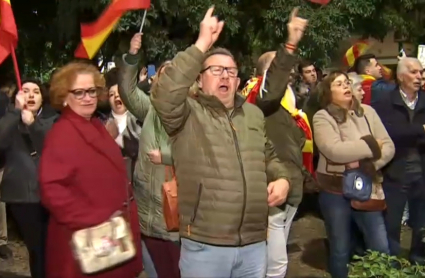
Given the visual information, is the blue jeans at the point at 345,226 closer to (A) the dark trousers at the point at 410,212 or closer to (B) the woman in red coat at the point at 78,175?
(A) the dark trousers at the point at 410,212

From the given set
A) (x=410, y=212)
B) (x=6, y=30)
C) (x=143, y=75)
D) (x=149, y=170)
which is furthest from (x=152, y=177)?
(x=143, y=75)

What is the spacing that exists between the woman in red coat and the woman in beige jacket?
2.08 metres

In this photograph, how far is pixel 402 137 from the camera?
6.36 metres

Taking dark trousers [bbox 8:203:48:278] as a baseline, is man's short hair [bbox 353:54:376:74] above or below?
above

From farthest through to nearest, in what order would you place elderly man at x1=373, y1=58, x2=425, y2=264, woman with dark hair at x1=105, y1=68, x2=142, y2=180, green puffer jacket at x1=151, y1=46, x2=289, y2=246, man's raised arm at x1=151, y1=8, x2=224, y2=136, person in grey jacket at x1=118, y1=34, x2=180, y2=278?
elderly man at x1=373, y1=58, x2=425, y2=264 → woman with dark hair at x1=105, y1=68, x2=142, y2=180 → person in grey jacket at x1=118, y1=34, x2=180, y2=278 → green puffer jacket at x1=151, y1=46, x2=289, y2=246 → man's raised arm at x1=151, y1=8, x2=224, y2=136

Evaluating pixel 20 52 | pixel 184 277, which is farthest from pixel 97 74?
pixel 20 52

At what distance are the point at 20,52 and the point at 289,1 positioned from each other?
3.93m

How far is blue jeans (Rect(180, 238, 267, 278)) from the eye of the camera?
12.2 feet

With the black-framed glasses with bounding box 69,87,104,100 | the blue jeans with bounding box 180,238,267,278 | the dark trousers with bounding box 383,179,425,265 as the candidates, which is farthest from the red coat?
the dark trousers with bounding box 383,179,425,265

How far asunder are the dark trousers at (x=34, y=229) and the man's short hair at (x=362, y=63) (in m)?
4.20

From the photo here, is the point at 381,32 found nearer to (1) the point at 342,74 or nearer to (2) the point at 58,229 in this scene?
(1) the point at 342,74

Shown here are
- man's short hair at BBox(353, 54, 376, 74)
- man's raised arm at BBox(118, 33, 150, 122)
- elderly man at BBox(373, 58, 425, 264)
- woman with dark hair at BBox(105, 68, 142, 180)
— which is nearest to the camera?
man's raised arm at BBox(118, 33, 150, 122)

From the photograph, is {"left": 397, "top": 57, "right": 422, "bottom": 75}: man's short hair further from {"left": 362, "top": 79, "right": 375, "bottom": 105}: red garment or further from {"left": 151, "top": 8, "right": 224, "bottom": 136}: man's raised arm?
{"left": 151, "top": 8, "right": 224, "bottom": 136}: man's raised arm

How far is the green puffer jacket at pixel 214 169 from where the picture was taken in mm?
3648
